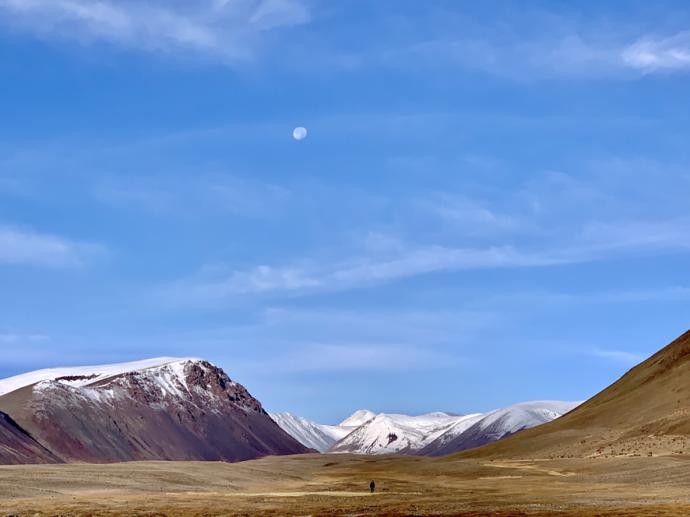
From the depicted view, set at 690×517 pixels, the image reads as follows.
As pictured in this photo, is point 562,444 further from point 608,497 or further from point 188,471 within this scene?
point 608,497

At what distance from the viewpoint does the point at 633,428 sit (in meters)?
158

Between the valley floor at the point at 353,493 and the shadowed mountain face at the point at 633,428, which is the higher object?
the shadowed mountain face at the point at 633,428

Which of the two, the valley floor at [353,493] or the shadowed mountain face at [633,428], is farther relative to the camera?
the shadowed mountain face at [633,428]

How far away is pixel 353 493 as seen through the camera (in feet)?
322

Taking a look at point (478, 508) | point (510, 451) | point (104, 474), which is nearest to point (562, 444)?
point (510, 451)

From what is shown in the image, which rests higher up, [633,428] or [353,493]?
[633,428]

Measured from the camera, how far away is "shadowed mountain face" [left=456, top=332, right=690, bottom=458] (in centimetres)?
14012

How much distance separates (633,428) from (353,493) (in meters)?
76.7

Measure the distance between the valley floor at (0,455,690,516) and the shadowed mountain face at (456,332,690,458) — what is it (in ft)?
58.0

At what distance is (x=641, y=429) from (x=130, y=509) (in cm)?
10722

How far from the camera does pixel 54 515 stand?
63.5 meters

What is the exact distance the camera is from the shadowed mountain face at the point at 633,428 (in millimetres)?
140125

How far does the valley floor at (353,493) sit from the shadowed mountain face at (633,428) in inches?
696

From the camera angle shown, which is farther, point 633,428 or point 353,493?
point 633,428
